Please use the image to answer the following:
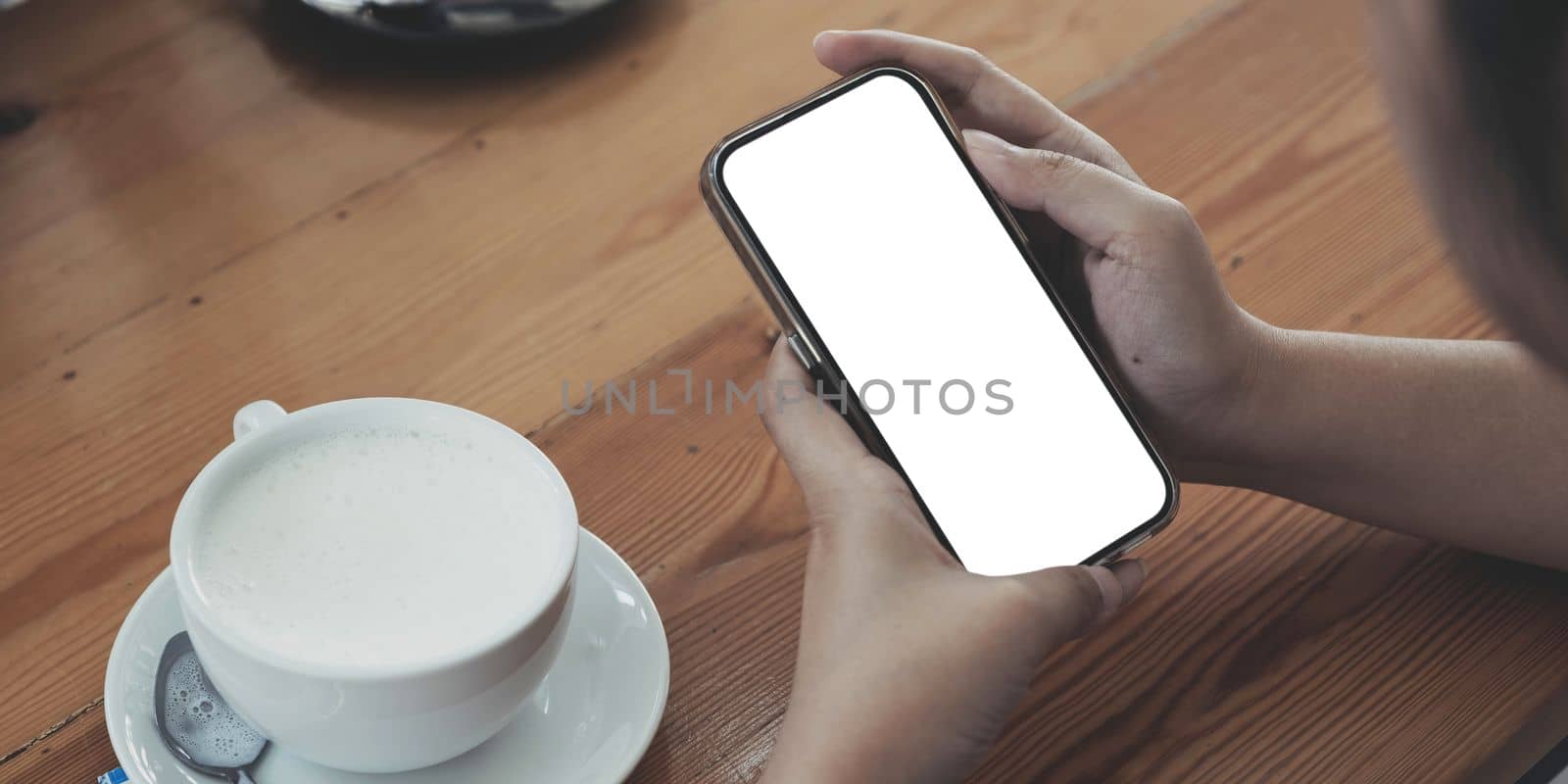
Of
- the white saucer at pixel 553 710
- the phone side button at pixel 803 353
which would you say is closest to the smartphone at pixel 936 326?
the phone side button at pixel 803 353

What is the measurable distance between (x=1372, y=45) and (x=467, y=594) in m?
0.30

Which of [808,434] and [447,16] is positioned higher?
[447,16]

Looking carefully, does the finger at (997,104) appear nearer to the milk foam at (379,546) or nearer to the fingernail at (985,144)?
the fingernail at (985,144)

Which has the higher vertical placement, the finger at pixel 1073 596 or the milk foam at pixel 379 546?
the milk foam at pixel 379 546

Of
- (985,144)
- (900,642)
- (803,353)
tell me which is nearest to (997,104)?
(985,144)

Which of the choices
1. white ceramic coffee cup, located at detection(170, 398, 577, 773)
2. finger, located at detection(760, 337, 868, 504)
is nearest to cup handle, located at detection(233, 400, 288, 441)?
white ceramic coffee cup, located at detection(170, 398, 577, 773)

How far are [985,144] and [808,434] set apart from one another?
17 centimetres

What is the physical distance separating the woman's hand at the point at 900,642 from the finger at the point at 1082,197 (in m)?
0.16

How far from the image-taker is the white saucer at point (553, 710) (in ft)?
1.45

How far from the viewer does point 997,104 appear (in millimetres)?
626

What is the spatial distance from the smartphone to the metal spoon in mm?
252

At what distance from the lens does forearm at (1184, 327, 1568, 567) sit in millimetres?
561

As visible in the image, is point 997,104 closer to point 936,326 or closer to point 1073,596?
point 936,326

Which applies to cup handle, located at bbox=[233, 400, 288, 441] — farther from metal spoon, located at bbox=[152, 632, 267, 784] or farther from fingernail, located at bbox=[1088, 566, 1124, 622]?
fingernail, located at bbox=[1088, 566, 1124, 622]
